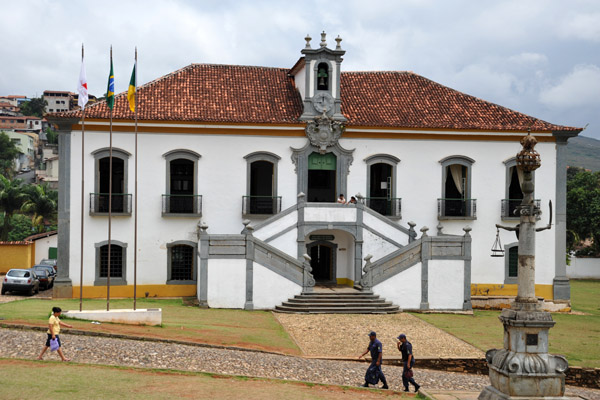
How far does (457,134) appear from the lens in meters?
28.1

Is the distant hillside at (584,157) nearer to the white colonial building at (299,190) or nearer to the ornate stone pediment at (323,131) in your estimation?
the white colonial building at (299,190)

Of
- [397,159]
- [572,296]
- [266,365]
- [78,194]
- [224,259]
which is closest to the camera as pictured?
[266,365]

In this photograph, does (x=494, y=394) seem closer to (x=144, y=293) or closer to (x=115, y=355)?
(x=115, y=355)

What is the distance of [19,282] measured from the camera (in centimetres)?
2669

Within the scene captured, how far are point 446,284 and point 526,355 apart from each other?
13709 millimetres

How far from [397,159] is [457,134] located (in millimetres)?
2754

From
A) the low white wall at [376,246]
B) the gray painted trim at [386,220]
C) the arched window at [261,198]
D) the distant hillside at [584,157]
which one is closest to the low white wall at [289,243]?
the arched window at [261,198]

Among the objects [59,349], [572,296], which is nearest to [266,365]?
[59,349]

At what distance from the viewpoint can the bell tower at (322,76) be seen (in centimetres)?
2747

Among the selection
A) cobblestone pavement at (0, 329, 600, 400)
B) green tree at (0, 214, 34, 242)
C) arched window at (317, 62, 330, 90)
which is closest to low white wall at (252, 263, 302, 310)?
cobblestone pavement at (0, 329, 600, 400)

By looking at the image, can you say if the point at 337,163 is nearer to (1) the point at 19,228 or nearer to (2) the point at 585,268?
(2) the point at 585,268

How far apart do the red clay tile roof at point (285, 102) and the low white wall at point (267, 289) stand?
6.40 m

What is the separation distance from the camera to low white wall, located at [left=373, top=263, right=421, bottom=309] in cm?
2498

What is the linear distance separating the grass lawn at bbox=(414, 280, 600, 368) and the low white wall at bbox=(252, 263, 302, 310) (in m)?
4.99
